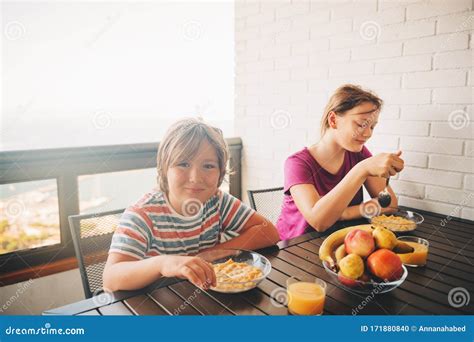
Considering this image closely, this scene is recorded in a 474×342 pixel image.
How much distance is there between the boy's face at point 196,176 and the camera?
1084 mm

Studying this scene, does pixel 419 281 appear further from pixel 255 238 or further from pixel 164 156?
pixel 164 156

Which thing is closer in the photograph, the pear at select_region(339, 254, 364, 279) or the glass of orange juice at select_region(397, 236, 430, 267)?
the pear at select_region(339, 254, 364, 279)

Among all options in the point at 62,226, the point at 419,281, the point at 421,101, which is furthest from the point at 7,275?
the point at 421,101

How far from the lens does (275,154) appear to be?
8.02 feet

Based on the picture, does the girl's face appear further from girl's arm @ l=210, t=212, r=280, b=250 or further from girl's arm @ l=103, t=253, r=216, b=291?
girl's arm @ l=103, t=253, r=216, b=291

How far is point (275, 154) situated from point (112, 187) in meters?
1.07

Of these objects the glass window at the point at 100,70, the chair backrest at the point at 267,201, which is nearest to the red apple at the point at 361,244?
the chair backrest at the point at 267,201

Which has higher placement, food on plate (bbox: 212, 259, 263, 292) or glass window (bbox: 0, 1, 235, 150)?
glass window (bbox: 0, 1, 235, 150)

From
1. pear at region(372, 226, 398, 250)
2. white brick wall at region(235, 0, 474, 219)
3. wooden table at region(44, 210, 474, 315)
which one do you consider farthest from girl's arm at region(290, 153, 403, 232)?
white brick wall at region(235, 0, 474, 219)

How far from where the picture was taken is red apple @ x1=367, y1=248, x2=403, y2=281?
0.83 meters

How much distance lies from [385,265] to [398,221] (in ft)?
2.01

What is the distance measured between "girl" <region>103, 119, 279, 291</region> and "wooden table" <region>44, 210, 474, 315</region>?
0.49 feet

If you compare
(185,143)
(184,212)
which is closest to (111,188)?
(184,212)

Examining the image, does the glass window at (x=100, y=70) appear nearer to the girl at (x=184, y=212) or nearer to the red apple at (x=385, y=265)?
the girl at (x=184, y=212)
